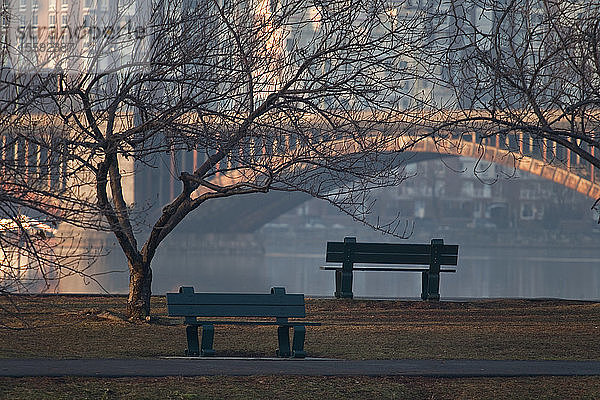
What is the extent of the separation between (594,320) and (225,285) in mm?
29552

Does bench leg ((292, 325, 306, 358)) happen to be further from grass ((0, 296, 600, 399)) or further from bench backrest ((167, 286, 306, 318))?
grass ((0, 296, 600, 399))

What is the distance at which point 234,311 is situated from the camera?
9383 mm

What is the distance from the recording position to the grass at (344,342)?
25.1ft

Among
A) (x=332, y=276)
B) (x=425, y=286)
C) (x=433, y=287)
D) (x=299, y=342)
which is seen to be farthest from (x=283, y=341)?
(x=332, y=276)

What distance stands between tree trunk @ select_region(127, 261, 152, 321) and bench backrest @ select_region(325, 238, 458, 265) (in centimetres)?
358

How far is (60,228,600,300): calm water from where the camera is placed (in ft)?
133

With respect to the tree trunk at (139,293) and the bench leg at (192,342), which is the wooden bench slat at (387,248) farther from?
the bench leg at (192,342)

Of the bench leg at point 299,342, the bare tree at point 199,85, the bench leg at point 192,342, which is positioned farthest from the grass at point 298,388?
the bare tree at point 199,85

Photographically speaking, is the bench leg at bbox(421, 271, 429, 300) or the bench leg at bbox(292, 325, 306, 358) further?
the bench leg at bbox(421, 271, 429, 300)

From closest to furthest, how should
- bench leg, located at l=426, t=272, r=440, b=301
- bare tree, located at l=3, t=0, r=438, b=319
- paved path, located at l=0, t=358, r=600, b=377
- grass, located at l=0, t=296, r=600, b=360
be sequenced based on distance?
paved path, located at l=0, t=358, r=600, b=377
grass, located at l=0, t=296, r=600, b=360
bare tree, located at l=3, t=0, r=438, b=319
bench leg, located at l=426, t=272, r=440, b=301

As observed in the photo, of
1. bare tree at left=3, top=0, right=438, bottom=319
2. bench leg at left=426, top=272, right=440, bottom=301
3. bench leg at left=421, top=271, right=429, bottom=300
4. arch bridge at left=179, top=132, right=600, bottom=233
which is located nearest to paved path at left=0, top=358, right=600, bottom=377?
bare tree at left=3, top=0, right=438, bottom=319

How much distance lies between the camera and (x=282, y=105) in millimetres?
12102

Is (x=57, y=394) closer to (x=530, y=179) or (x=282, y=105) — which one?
(x=282, y=105)

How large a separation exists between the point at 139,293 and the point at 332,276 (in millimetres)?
41137
